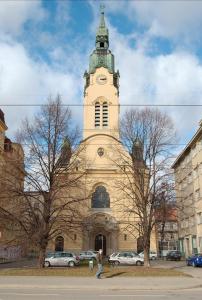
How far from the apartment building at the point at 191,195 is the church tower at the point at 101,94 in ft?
47.3

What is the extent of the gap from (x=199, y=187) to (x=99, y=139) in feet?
65.7

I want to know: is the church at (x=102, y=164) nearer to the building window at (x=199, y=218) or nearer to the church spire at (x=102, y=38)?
the church spire at (x=102, y=38)

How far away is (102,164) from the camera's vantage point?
61031 mm

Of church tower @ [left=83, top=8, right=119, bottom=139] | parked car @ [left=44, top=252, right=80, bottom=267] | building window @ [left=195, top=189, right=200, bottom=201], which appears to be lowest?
parked car @ [left=44, top=252, right=80, bottom=267]

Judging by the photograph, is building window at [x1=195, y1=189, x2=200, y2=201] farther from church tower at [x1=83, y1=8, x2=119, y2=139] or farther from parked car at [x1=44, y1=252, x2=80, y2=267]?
church tower at [x1=83, y1=8, x2=119, y2=139]

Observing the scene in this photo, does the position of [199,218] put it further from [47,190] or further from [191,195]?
[47,190]

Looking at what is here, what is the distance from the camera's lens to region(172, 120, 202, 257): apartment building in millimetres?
46156

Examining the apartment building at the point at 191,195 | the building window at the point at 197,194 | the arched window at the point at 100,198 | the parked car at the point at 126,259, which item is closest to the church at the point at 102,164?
the arched window at the point at 100,198

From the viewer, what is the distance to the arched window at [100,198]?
58978 mm

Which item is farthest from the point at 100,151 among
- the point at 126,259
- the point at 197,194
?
the point at 126,259

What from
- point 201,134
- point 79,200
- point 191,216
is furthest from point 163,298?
point 191,216

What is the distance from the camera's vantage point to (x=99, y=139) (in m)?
61.3

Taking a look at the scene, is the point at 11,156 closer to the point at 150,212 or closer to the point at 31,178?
the point at 31,178

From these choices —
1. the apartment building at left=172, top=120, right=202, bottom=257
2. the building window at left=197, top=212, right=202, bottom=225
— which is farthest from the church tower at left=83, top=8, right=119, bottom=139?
the building window at left=197, top=212, right=202, bottom=225
